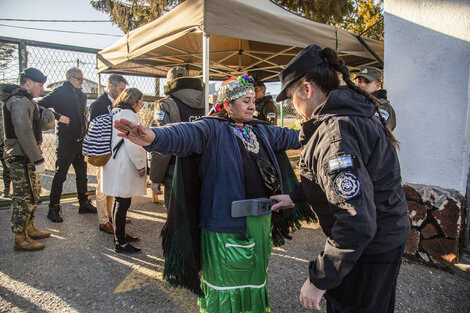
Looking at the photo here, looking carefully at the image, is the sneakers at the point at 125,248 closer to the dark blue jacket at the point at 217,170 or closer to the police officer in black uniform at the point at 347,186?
the dark blue jacket at the point at 217,170

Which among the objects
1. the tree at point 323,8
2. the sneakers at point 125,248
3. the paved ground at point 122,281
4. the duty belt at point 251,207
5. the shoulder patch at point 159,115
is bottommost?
the paved ground at point 122,281

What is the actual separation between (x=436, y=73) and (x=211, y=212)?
273 centimetres

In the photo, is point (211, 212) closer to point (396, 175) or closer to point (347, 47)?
point (396, 175)

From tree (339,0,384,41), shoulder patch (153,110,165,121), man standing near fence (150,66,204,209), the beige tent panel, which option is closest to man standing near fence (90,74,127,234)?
the beige tent panel

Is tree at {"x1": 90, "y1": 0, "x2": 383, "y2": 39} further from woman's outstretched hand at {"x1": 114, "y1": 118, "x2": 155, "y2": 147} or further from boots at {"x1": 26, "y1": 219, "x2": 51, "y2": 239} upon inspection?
woman's outstretched hand at {"x1": 114, "y1": 118, "x2": 155, "y2": 147}

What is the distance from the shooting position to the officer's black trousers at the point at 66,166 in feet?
14.3

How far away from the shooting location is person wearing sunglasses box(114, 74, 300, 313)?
1.80 meters

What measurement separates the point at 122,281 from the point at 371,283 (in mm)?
2342

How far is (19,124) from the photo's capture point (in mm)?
3232

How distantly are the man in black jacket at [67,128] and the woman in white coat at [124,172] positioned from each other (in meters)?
1.37

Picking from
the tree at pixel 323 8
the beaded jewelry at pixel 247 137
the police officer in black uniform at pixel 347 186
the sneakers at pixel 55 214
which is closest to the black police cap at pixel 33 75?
the sneakers at pixel 55 214

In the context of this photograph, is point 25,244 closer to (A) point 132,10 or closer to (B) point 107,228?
(B) point 107,228

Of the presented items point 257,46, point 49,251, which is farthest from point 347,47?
point 49,251

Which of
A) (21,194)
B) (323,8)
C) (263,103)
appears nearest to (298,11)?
(323,8)
